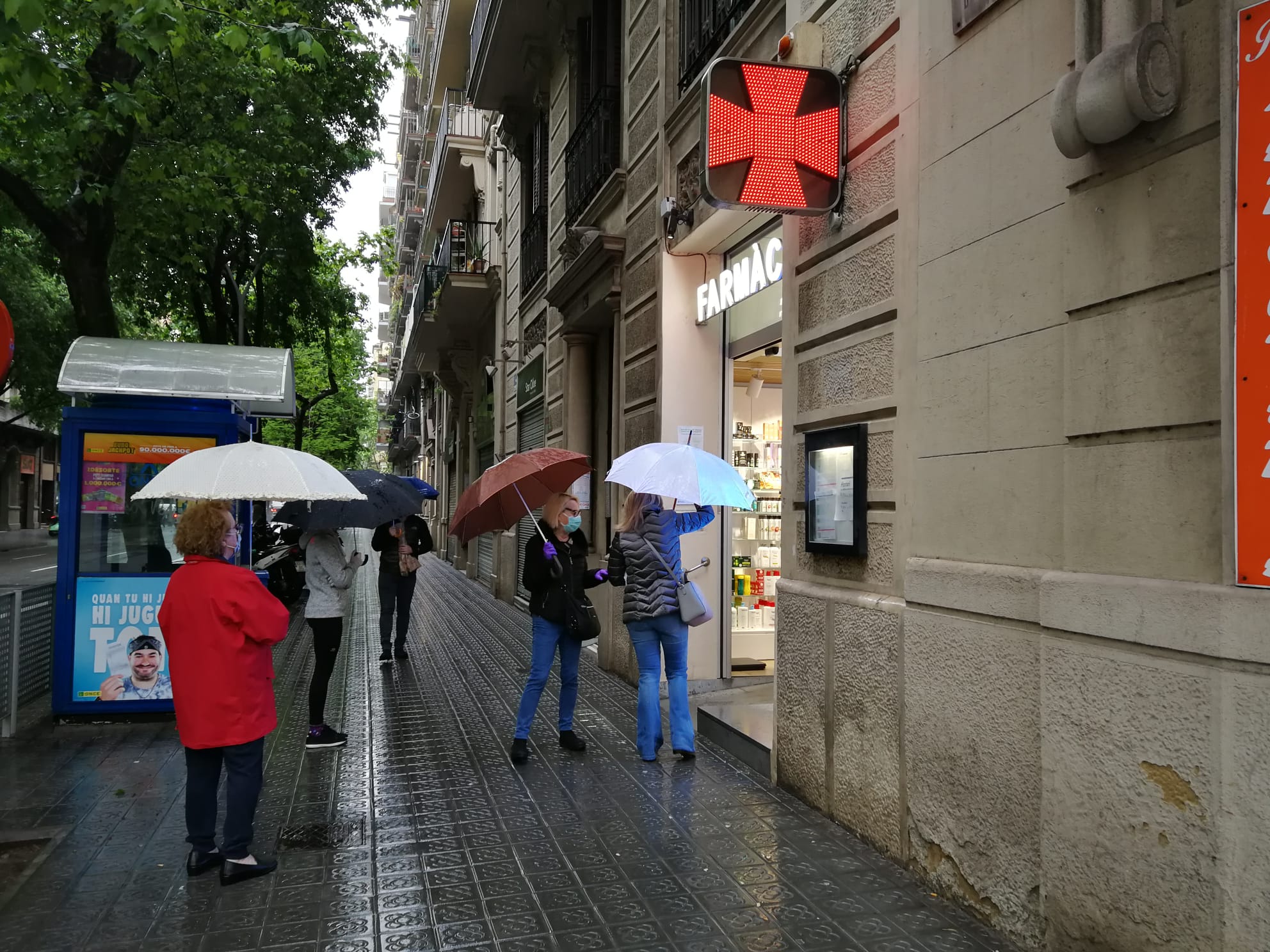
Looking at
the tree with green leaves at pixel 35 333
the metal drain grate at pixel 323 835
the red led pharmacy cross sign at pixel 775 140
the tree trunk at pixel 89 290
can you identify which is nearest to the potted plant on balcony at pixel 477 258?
the tree with green leaves at pixel 35 333

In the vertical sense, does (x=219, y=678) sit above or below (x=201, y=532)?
below

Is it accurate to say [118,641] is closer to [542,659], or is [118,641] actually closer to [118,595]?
[118,595]

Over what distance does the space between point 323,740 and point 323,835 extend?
1.91 meters

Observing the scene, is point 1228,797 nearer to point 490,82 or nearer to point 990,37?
point 990,37

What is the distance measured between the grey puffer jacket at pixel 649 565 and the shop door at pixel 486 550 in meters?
11.6

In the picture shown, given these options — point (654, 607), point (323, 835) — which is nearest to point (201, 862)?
point (323, 835)

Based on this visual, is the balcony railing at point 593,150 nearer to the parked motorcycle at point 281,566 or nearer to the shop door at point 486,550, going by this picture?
the shop door at point 486,550

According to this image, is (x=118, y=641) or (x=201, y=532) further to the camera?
(x=118, y=641)

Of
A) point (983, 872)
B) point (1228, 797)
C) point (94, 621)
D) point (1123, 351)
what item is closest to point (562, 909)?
point (983, 872)

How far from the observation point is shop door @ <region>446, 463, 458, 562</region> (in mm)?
27391

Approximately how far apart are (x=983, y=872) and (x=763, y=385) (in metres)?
5.60

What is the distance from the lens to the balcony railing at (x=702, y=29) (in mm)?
7598

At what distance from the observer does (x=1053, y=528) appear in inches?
141

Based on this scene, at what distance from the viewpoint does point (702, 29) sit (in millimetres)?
8141
